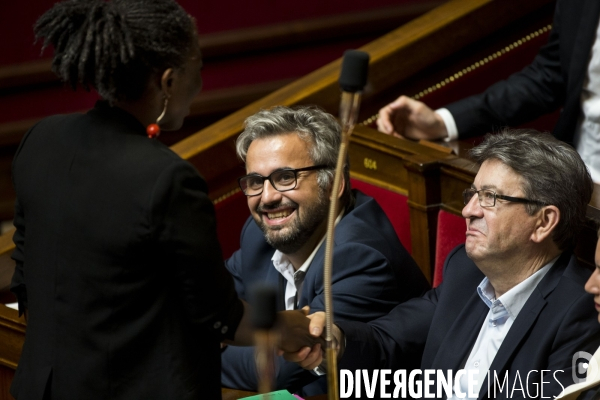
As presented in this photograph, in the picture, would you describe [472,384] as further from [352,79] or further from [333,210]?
[352,79]

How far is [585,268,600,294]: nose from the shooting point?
65.8 inches

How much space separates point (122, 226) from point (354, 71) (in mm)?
436

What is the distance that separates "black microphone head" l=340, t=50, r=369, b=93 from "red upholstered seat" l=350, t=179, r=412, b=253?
146 centimetres

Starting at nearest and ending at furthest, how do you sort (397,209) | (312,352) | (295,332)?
(295,332) < (312,352) < (397,209)

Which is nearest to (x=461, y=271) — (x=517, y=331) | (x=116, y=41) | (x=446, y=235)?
(x=517, y=331)

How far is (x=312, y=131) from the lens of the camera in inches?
94.6

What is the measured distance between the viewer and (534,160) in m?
1.91

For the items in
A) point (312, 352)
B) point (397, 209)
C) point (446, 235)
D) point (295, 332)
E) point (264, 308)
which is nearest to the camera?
point (264, 308)

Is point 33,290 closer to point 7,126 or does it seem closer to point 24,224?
point 24,224

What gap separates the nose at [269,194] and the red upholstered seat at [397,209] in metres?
0.52

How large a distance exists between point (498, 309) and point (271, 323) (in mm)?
898

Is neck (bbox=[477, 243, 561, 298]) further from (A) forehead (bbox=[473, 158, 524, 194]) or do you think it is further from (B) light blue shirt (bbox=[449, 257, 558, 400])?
(A) forehead (bbox=[473, 158, 524, 194])

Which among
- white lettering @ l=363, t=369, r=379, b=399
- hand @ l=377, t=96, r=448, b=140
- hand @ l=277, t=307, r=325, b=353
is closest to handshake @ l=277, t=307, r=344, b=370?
hand @ l=277, t=307, r=325, b=353

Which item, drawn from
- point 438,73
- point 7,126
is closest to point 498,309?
point 438,73
